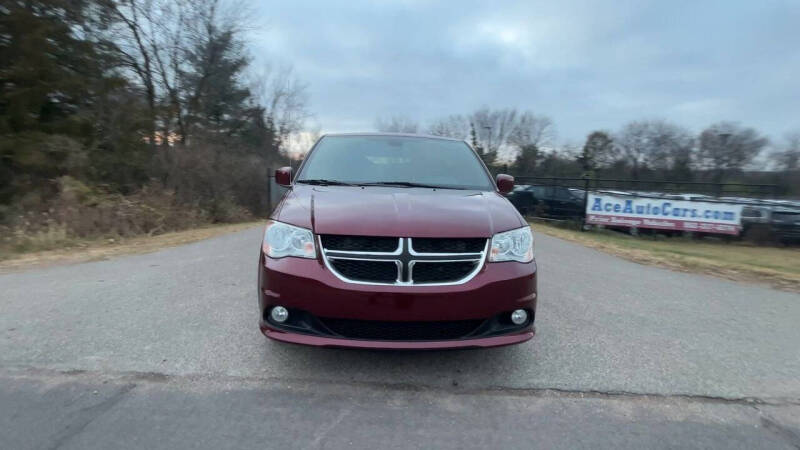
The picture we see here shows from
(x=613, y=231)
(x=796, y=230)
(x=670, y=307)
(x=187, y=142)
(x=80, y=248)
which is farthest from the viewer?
(x=187, y=142)

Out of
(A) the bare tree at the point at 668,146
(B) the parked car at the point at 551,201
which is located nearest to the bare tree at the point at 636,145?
(A) the bare tree at the point at 668,146

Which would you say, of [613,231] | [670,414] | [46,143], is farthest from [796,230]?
[46,143]

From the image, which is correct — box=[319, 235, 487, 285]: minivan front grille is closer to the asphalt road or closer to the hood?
the hood

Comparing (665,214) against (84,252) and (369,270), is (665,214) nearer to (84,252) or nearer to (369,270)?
(369,270)

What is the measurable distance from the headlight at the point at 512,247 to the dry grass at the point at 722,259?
5.46 m

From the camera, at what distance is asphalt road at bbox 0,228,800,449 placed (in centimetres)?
261

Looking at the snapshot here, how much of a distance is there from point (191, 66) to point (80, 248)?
16299 mm

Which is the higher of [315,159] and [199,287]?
[315,159]

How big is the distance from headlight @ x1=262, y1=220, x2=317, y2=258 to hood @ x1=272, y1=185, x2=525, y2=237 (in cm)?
6

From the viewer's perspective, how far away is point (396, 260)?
118 inches

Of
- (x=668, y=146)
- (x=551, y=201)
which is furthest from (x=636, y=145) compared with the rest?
(x=551, y=201)

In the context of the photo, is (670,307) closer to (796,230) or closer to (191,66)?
(796,230)

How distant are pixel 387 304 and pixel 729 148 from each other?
54959mm

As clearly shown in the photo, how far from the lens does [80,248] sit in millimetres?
9117
